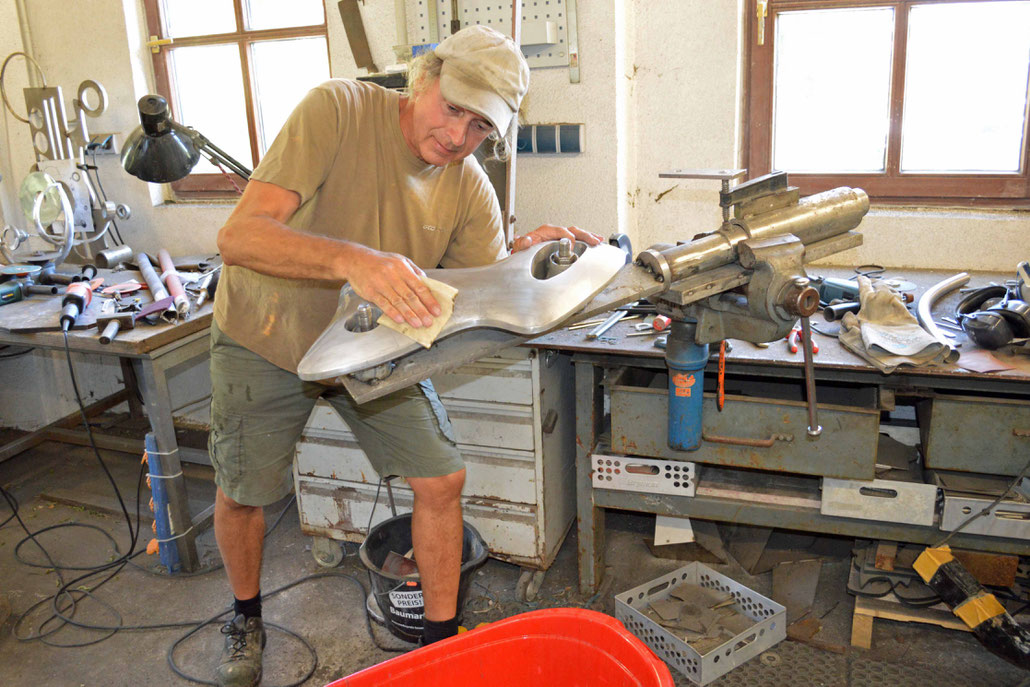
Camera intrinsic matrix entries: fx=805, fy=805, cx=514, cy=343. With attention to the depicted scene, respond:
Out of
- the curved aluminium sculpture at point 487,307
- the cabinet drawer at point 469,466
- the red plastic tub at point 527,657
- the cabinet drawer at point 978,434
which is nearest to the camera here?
the curved aluminium sculpture at point 487,307

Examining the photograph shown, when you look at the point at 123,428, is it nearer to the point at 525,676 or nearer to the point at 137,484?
the point at 137,484

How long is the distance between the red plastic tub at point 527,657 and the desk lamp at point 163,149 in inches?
60.8

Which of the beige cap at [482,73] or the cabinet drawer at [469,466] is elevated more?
the beige cap at [482,73]

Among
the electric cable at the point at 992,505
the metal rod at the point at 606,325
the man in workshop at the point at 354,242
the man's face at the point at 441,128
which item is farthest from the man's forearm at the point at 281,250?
the electric cable at the point at 992,505

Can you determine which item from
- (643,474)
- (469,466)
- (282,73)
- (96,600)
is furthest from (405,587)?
(282,73)

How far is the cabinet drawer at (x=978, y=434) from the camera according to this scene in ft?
5.39

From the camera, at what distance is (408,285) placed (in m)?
1.12

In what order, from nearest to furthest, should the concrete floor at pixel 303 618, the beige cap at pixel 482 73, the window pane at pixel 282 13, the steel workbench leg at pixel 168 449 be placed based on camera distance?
the beige cap at pixel 482 73
the concrete floor at pixel 303 618
the steel workbench leg at pixel 168 449
the window pane at pixel 282 13

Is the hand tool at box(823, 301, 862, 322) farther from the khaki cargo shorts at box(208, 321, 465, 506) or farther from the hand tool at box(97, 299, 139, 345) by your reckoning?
the hand tool at box(97, 299, 139, 345)

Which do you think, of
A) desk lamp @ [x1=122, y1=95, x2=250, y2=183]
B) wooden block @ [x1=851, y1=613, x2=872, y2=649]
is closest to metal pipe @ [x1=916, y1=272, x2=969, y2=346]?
wooden block @ [x1=851, y1=613, x2=872, y2=649]

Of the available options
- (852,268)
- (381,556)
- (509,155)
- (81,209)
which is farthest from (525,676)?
(81,209)

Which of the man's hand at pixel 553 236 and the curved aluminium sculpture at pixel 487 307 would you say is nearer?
the curved aluminium sculpture at pixel 487 307

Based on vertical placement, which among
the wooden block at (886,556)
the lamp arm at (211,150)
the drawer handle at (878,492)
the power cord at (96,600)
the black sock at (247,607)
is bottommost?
the power cord at (96,600)

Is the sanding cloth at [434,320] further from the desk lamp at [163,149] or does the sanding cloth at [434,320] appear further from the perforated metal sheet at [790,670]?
the desk lamp at [163,149]
